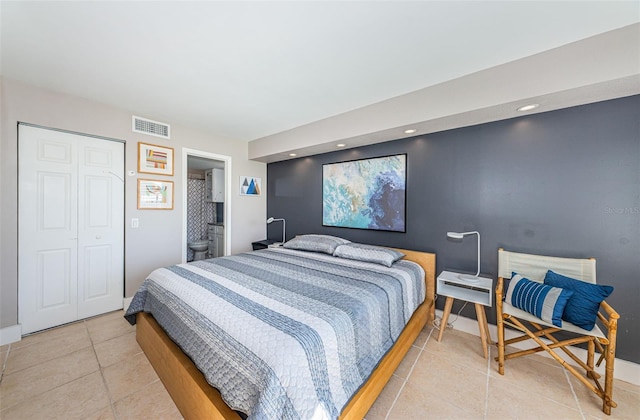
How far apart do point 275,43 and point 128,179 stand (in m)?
2.55

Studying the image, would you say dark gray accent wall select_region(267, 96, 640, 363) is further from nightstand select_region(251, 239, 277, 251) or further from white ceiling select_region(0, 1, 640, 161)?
nightstand select_region(251, 239, 277, 251)

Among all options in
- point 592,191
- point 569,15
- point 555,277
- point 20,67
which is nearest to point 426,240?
point 555,277

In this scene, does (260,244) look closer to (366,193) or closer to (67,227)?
A: (366,193)

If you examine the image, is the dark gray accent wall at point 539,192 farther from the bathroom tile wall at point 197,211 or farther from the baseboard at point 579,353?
the bathroom tile wall at point 197,211

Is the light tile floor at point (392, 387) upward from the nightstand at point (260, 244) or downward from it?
downward

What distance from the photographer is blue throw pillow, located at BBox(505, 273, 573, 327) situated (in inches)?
65.1

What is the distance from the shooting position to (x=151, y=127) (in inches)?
122

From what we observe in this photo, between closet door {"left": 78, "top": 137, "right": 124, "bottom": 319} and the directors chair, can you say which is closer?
the directors chair

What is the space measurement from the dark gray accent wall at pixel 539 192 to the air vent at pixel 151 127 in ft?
9.58

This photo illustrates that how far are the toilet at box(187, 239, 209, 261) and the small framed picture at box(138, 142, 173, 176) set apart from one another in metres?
1.83

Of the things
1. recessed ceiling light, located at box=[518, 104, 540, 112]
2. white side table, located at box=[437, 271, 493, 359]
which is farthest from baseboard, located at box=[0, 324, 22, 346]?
recessed ceiling light, located at box=[518, 104, 540, 112]

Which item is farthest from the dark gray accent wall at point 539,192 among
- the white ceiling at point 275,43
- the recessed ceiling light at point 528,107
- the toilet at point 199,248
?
the toilet at point 199,248

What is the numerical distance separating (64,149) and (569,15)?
4.46 m

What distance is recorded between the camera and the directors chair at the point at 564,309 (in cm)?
157
